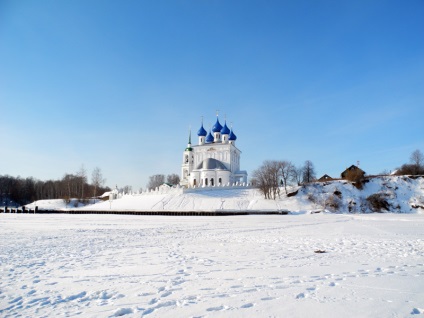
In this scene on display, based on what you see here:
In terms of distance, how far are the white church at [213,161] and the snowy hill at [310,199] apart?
8.16m

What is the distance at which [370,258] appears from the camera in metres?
9.02

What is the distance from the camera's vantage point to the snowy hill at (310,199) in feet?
168

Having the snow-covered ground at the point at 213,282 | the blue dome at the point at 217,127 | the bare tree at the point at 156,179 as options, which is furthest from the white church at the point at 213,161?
the snow-covered ground at the point at 213,282

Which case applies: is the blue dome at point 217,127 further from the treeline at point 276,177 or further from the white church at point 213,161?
the treeline at point 276,177

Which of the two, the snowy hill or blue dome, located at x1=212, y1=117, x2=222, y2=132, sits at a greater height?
blue dome, located at x1=212, y1=117, x2=222, y2=132

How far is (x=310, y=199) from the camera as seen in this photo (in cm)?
5453

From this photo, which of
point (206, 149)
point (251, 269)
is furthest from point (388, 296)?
point (206, 149)

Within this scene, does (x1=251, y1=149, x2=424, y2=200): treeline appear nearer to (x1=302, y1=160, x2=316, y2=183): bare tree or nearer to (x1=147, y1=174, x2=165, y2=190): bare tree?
(x1=302, y1=160, x2=316, y2=183): bare tree

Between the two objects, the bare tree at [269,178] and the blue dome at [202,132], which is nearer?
the bare tree at [269,178]

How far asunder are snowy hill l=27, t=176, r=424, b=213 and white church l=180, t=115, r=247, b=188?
8165mm

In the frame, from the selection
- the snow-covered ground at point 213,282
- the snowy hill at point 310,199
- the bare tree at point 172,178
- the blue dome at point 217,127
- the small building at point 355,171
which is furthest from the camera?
the bare tree at point 172,178

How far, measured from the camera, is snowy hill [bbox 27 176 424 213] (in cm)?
5131

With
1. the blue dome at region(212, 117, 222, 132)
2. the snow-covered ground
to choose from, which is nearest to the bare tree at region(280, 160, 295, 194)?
the blue dome at region(212, 117, 222, 132)

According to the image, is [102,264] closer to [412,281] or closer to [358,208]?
[412,281]
